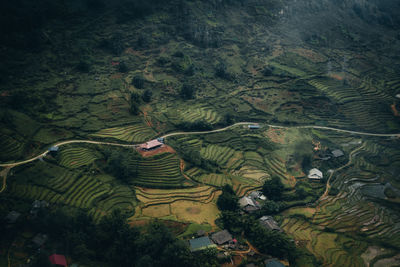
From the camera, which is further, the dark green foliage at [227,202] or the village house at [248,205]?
the village house at [248,205]

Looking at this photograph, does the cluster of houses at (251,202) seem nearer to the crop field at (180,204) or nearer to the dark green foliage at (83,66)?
the crop field at (180,204)

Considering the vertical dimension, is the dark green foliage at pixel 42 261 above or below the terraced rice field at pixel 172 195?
above

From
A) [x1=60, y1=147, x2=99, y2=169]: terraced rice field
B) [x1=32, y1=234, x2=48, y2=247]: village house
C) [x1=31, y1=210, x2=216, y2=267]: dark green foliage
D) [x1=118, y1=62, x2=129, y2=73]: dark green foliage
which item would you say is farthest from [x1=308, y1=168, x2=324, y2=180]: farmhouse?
[x1=118, y1=62, x2=129, y2=73]: dark green foliage

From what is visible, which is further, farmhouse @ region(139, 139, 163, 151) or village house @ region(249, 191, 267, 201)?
farmhouse @ region(139, 139, 163, 151)

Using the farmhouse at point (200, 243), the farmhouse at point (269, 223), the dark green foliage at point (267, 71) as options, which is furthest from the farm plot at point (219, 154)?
the dark green foliage at point (267, 71)

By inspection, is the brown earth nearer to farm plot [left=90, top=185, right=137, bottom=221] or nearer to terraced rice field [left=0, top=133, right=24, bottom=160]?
farm plot [left=90, top=185, right=137, bottom=221]

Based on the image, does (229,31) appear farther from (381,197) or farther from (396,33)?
(381,197)
